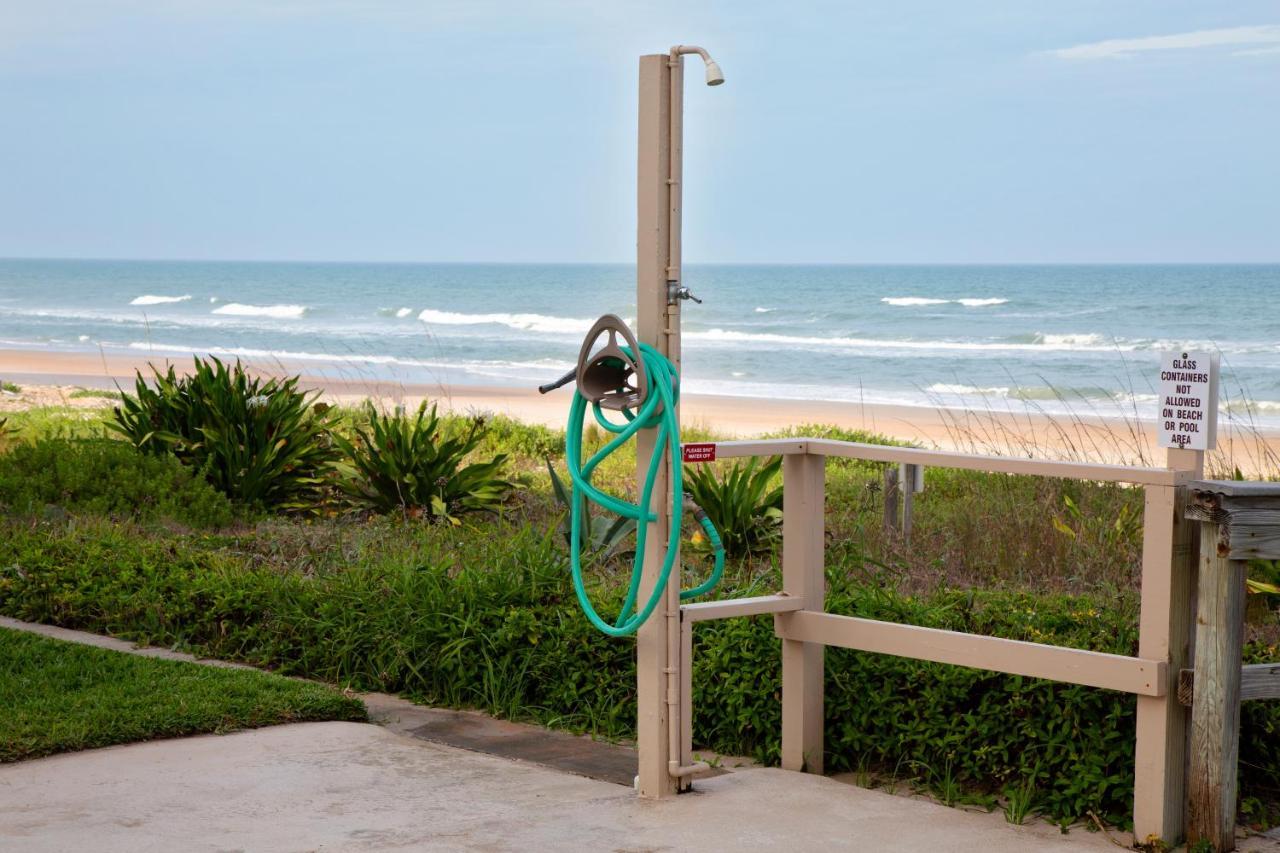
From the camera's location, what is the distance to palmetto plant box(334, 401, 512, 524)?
1027 cm

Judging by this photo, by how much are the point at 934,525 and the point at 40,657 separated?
498 centimetres

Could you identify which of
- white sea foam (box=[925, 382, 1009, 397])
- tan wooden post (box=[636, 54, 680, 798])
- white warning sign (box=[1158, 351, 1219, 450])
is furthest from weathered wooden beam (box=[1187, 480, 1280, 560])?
white sea foam (box=[925, 382, 1009, 397])

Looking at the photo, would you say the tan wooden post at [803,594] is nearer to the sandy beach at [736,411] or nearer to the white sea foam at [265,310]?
the sandy beach at [736,411]

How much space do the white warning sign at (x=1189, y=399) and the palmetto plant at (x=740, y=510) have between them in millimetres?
4019

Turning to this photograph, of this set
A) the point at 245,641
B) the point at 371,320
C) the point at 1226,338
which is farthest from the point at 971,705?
the point at 371,320

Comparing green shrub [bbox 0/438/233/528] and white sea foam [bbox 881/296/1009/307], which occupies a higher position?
white sea foam [bbox 881/296/1009/307]

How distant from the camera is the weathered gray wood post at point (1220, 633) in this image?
4.34 metres

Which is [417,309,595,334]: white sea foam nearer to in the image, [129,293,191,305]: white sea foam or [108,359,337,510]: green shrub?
[129,293,191,305]: white sea foam

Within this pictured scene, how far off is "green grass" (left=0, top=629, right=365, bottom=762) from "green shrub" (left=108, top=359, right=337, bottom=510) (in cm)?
399

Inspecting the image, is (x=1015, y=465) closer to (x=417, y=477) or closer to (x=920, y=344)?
(x=417, y=477)

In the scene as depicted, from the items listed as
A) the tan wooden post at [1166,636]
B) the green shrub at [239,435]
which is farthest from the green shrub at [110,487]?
the tan wooden post at [1166,636]

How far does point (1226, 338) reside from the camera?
47844 mm

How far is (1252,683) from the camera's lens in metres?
4.51

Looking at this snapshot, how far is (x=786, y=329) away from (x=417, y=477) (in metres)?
44.7
